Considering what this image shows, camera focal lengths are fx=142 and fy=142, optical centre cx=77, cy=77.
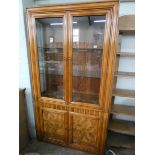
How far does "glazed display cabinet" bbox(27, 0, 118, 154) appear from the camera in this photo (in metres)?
1.56

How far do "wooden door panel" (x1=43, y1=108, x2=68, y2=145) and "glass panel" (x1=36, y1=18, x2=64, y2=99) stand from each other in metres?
0.23

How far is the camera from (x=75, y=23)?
66.3 inches

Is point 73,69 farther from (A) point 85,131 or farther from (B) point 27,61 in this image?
(A) point 85,131

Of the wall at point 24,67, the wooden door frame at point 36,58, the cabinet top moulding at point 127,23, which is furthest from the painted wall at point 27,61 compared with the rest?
the cabinet top moulding at point 127,23

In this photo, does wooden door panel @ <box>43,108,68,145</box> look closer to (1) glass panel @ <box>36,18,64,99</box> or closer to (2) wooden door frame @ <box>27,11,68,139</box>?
(2) wooden door frame @ <box>27,11,68,139</box>

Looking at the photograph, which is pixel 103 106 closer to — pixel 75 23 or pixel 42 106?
pixel 42 106

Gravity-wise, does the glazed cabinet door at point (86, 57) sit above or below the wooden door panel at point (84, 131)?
above

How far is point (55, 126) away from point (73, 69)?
0.87 metres

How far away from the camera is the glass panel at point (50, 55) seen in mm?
1849

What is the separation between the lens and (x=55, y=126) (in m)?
2.03

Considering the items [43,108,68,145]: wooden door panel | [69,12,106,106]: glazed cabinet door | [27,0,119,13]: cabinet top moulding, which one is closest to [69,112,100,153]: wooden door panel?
[43,108,68,145]: wooden door panel

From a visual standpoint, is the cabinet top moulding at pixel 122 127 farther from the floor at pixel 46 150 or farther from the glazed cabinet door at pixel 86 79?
the floor at pixel 46 150

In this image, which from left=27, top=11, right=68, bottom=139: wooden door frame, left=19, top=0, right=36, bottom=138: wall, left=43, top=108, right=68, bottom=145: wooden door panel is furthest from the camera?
left=43, top=108, right=68, bottom=145: wooden door panel

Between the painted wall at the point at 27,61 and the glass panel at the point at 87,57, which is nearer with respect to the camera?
the glass panel at the point at 87,57
